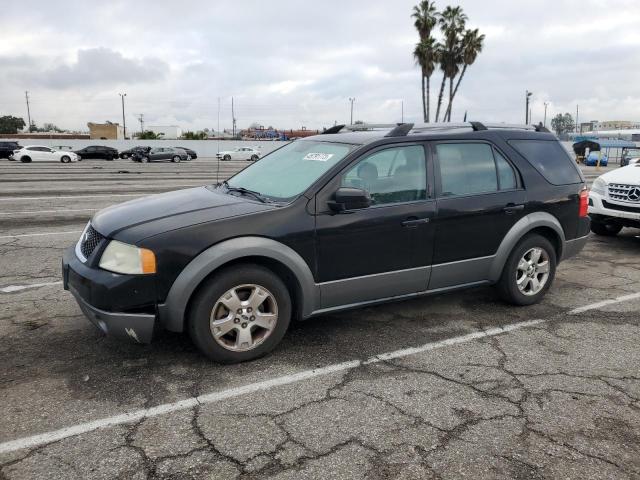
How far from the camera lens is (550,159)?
5.27 metres

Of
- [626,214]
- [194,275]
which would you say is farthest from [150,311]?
[626,214]

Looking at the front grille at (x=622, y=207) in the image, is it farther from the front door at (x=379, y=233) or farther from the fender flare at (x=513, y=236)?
the front door at (x=379, y=233)

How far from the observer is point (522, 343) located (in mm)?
4277

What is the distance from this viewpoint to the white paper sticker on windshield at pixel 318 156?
431 centimetres

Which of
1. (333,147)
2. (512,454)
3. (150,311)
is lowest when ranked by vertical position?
(512,454)

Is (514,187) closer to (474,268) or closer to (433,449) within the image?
(474,268)

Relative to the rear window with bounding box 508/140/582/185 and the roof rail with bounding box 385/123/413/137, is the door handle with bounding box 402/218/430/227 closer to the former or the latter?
the roof rail with bounding box 385/123/413/137

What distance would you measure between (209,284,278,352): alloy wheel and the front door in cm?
45

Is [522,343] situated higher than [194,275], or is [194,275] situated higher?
[194,275]

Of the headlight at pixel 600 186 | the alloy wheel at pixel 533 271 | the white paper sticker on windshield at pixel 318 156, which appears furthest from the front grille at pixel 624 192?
the white paper sticker on windshield at pixel 318 156

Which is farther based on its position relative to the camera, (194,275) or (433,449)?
(194,275)

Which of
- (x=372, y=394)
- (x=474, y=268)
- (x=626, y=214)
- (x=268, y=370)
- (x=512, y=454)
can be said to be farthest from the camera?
(x=626, y=214)

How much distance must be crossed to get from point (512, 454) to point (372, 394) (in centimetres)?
92

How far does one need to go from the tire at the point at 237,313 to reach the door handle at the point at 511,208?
7.26 feet
